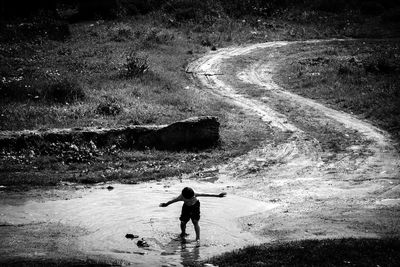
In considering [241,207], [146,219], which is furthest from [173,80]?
[146,219]

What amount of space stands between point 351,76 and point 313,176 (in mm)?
15215

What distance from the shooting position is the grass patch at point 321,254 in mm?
11828

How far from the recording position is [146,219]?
14969mm

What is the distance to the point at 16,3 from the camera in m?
47.6

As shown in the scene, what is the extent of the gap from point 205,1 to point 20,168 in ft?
117

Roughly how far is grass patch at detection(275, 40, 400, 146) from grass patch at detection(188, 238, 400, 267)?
465 inches

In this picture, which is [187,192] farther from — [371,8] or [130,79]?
[371,8]

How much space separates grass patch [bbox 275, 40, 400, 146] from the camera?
89.4 ft

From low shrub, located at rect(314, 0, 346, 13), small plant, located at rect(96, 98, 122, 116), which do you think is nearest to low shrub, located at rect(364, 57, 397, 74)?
small plant, located at rect(96, 98, 122, 116)

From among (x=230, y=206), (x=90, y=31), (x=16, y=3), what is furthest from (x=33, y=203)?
(x=16, y=3)

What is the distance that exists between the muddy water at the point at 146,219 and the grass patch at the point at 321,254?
2.59 ft

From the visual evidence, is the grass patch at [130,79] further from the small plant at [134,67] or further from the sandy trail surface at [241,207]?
the sandy trail surface at [241,207]

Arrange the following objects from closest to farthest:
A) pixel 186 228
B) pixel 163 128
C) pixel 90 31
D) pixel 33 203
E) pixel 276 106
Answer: pixel 186 228 < pixel 33 203 < pixel 163 128 < pixel 276 106 < pixel 90 31

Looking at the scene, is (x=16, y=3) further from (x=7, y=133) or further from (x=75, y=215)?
(x=75, y=215)
